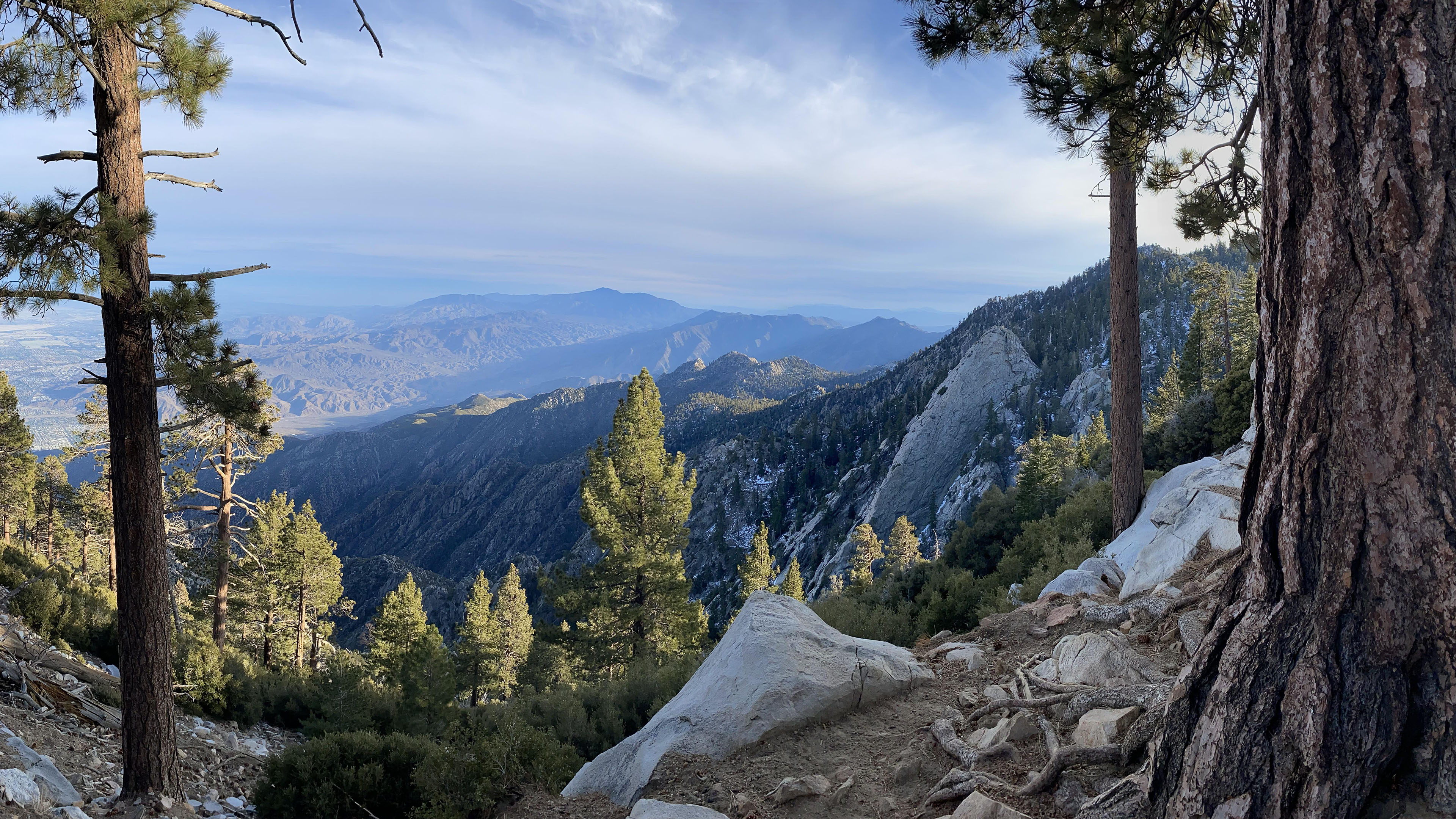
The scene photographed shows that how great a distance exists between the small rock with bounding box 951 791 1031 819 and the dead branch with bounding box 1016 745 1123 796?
0.16 metres

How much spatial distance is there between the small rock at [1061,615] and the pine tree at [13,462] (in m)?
27.1

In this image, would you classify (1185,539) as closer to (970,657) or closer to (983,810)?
(970,657)

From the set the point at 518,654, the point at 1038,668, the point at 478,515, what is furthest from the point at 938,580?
the point at 478,515

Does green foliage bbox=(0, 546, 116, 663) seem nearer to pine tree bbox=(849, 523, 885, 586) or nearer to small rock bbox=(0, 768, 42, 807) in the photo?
small rock bbox=(0, 768, 42, 807)

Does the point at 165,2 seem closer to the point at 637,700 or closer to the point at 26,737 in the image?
the point at 26,737

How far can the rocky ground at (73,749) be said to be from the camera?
5488mm

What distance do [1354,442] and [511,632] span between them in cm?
3552

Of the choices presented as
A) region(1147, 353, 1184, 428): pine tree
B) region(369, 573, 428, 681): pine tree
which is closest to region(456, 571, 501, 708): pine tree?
region(369, 573, 428, 681): pine tree

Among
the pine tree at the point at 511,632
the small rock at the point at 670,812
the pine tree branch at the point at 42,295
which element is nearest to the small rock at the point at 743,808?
the small rock at the point at 670,812

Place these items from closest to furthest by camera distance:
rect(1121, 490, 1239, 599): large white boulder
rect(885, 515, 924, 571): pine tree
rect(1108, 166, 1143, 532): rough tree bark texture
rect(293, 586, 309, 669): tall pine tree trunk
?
rect(1121, 490, 1239, 599): large white boulder
rect(1108, 166, 1143, 532): rough tree bark texture
rect(293, 586, 309, 669): tall pine tree trunk
rect(885, 515, 924, 571): pine tree

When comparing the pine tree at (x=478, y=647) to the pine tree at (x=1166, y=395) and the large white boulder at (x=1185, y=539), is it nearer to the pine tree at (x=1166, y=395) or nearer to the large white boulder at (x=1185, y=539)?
the large white boulder at (x=1185, y=539)

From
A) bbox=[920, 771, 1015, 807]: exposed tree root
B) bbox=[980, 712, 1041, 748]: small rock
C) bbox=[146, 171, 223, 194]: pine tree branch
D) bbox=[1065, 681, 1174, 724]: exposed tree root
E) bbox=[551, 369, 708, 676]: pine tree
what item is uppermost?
bbox=[146, 171, 223, 194]: pine tree branch

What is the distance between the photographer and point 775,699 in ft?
16.5

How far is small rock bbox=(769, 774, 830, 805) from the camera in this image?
13.4 ft
